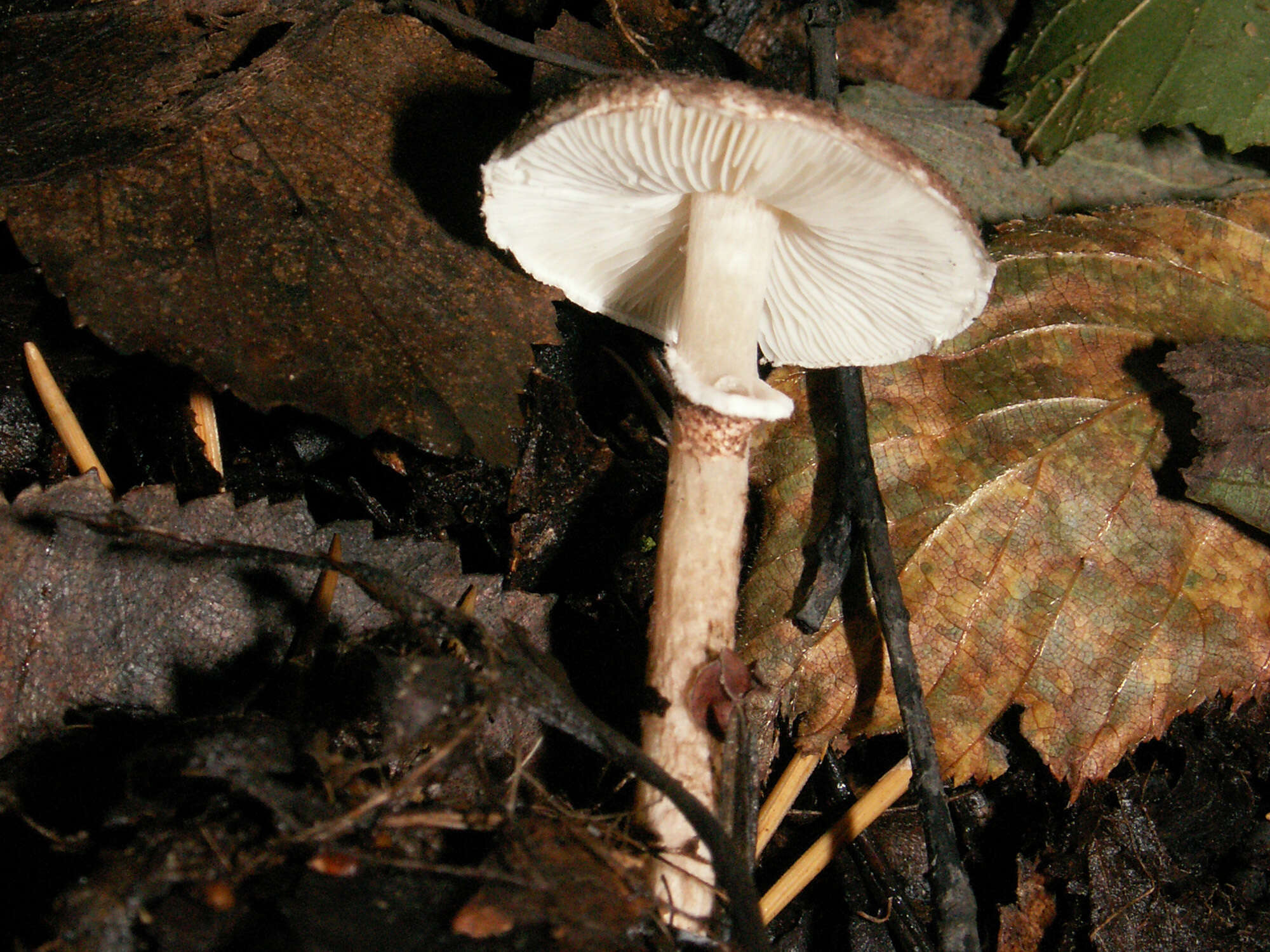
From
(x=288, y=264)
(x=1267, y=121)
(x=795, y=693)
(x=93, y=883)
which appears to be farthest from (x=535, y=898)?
(x=1267, y=121)

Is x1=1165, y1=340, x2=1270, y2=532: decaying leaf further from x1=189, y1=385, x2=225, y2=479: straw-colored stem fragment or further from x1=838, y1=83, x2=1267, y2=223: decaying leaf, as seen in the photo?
x1=189, y1=385, x2=225, y2=479: straw-colored stem fragment

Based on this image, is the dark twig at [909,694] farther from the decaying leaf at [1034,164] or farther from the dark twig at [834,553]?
the decaying leaf at [1034,164]

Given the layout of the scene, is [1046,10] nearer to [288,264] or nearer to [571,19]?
[571,19]

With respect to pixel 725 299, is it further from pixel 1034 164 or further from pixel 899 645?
pixel 1034 164

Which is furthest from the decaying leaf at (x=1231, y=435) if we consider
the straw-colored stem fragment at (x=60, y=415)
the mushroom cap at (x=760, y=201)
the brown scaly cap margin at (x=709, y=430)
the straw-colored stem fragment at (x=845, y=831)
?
the straw-colored stem fragment at (x=60, y=415)

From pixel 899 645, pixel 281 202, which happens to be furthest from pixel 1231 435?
pixel 281 202

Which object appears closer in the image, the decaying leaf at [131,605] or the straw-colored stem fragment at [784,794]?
the decaying leaf at [131,605]
